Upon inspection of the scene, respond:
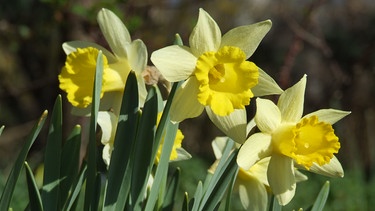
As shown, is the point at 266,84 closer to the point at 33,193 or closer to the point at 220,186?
the point at 220,186

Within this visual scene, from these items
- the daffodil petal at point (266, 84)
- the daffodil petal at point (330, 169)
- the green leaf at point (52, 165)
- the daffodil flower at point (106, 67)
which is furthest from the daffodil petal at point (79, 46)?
the daffodil petal at point (330, 169)

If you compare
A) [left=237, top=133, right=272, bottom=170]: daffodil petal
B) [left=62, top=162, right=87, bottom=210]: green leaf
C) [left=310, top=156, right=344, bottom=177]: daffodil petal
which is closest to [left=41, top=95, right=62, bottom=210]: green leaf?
[left=62, top=162, right=87, bottom=210]: green leaf

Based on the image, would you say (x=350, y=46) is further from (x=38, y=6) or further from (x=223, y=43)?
(x=223, y=43)

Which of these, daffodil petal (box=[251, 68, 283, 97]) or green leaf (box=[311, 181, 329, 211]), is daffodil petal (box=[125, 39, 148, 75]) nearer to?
daffodil petal (box=[251, 68, 283, 97])


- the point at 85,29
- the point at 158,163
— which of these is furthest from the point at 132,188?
the point at 85,29

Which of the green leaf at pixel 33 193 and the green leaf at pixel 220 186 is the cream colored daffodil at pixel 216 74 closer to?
the green leaf at pixel 220 186
